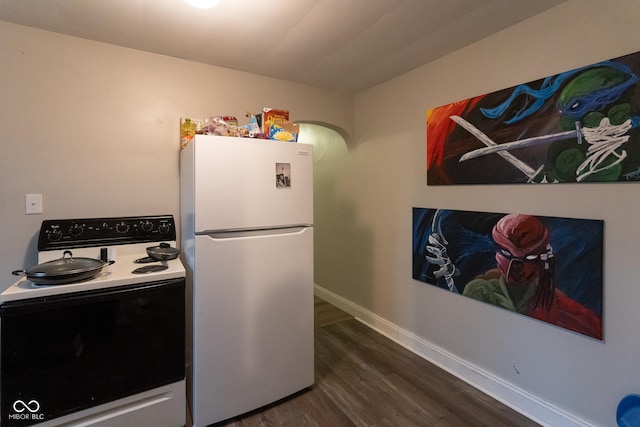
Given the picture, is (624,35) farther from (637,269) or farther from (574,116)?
(637,269)

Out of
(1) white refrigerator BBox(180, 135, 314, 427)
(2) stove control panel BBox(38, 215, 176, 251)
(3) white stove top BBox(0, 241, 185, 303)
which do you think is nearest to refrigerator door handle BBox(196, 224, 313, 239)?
(1) white refrigerator BBox(180, 135, 314, 427)

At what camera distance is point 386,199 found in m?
2.68

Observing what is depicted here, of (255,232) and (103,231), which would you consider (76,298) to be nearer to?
(103,231)

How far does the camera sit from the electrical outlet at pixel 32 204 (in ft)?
5.73

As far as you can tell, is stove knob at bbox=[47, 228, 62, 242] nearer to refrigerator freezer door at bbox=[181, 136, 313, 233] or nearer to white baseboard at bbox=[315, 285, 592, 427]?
refrigerator freezer door at bbox=[181, 136, 313, 233]

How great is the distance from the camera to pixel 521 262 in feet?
5.70

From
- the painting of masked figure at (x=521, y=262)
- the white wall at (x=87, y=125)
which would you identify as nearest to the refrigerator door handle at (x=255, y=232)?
the white wall at (x=87, y=125)

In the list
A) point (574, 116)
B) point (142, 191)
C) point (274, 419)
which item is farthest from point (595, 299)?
point (142, 191)

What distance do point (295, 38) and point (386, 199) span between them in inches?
57.8

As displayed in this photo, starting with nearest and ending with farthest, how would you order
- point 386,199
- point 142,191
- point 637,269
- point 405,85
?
point 637,269 → point 142,191 → point 405,85 → point 386,199

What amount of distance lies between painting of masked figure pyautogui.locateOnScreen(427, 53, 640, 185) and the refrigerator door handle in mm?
Result: 1114

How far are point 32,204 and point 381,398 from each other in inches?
95.2

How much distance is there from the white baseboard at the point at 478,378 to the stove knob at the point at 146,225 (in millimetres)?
2068

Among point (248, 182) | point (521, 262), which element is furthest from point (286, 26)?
point (521, 262)
